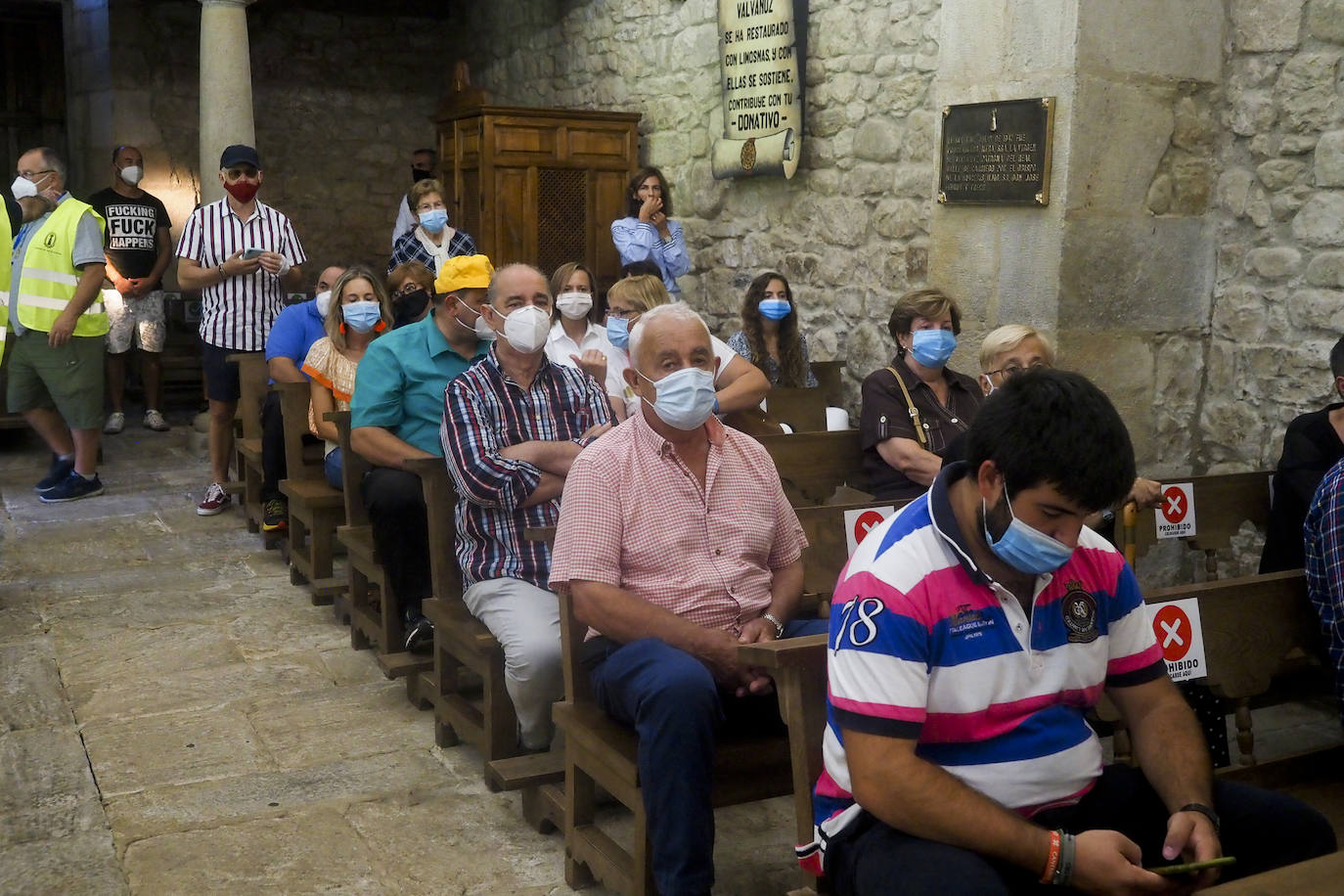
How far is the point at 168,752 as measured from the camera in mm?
3529

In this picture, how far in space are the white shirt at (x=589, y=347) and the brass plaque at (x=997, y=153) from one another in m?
1.51

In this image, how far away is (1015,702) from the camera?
192 cm

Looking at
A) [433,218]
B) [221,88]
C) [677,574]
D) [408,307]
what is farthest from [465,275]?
[221,88]

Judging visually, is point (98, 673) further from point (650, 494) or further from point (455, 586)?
point (650, 494)

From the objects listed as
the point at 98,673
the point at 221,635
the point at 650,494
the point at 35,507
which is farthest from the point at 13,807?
the point at 35,507

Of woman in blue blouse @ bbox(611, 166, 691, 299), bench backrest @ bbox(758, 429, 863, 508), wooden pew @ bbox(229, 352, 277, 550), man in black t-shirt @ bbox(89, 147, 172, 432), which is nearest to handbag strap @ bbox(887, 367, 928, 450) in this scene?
bench backrest @ bbox(758, 429, 863, 508)

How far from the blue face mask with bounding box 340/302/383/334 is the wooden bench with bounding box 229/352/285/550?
954 millimetres

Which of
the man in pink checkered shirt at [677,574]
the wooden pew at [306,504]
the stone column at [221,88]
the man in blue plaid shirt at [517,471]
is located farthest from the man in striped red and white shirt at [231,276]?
the man in pink checkered shirt at [677,574]

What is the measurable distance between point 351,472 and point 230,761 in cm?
113

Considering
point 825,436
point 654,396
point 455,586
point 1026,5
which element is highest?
point 1026,5

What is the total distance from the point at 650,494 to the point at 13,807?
1801 millimetres

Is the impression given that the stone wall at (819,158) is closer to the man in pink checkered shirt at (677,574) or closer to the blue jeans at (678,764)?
the man in pink checkered shirt at (677,574)

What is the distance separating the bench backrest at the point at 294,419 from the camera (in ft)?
16.7

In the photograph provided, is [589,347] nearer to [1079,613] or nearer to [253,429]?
[253,429]
